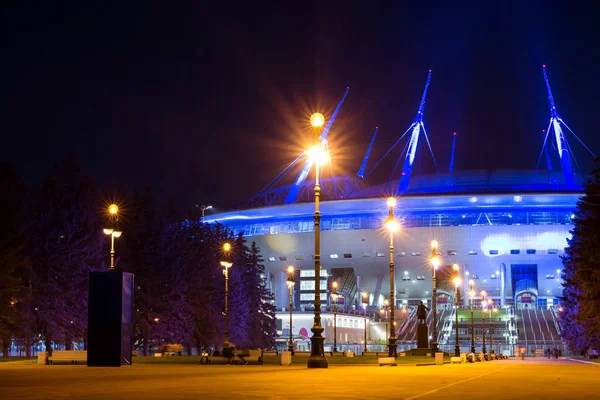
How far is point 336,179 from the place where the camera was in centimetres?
13812

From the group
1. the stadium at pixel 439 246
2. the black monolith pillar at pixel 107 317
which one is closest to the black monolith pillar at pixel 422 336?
the black monolith pillar at pixel 107 317

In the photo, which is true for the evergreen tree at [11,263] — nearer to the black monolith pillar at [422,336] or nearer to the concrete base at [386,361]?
the concrete base at [386,361]

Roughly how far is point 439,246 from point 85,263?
77455 millimetres

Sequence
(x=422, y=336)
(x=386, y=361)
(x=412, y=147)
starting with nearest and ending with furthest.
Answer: (x=386, y=361) → (x=422, y=336) → (x=412, y=147)

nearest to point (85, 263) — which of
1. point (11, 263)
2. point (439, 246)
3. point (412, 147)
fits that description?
point (11, 263)

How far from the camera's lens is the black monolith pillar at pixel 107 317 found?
28.0 metres

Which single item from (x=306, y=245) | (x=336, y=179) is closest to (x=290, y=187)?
(x=336, y=179)

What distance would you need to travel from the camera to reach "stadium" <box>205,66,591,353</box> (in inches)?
4392

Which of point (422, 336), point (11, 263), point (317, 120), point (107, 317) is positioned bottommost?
point (422, 336)

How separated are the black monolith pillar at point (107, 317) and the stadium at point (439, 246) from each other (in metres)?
74.5

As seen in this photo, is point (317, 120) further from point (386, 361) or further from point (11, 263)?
point (11, 263)

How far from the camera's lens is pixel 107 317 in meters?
28.1

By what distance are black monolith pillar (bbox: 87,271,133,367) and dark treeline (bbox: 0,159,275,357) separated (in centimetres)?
1406

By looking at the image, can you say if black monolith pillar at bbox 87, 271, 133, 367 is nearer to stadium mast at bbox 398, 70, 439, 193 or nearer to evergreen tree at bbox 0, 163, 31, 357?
evergreen tree at bbox 0, 163, 31, 357
